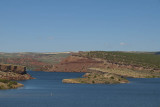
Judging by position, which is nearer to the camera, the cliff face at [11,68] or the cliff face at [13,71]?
the cliff face at [13,71]

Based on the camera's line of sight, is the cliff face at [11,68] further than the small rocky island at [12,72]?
Yes

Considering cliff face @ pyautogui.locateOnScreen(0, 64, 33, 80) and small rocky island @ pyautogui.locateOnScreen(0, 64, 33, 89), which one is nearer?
small rocky island @ pyautogui.locateOnScreen(0, 64, 33, 89)

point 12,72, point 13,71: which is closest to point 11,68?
point 13,71

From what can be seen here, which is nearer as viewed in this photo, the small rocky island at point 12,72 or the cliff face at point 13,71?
the small rocky island at point 12,72

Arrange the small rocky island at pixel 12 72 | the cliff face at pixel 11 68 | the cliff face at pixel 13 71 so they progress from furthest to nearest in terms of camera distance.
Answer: the cliff face at pixel 11 68 → the cliff face at pixel 13 71 → the small rocky island at pixel 12 72

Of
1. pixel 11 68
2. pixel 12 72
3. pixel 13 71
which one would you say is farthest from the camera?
pixel 13 71

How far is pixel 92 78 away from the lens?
138 metres

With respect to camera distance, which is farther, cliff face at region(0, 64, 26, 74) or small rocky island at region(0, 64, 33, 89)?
cliff face at region(0, 64, 26, 74)

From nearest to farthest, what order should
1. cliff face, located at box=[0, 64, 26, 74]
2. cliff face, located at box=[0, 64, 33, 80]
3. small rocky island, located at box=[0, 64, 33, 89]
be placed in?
small rocky island, located at box=[0, 64, 33, 89] < cliff face, located at box=[0, 64, 33, 80] < cliff face, located at box=[0, 64, 26, 74]

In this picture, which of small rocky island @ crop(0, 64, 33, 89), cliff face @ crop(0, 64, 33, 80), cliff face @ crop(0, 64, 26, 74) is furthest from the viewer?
cliff face @ crop(0, 64, 26, 74)

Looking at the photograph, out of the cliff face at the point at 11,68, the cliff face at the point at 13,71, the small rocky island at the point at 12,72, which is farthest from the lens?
the cliff face at the point at 11,68

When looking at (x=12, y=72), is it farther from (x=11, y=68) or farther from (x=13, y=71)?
(x=11, y=68)

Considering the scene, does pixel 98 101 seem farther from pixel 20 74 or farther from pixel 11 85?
pixel 20 74

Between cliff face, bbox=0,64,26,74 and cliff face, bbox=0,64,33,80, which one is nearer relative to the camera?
cliff face, bbox=0,64,33,80
